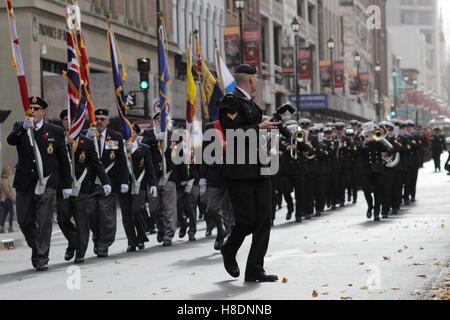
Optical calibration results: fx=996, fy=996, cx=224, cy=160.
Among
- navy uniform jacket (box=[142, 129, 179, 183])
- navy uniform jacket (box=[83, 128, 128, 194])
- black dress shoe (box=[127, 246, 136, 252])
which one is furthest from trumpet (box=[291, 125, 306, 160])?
navy uniform jacket (box=[83, 128, 128, 194])

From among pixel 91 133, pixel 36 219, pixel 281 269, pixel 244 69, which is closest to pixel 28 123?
pixel 36 219

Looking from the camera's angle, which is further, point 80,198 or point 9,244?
point 9,244

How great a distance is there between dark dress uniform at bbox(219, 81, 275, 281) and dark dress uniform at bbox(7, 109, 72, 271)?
325 cm

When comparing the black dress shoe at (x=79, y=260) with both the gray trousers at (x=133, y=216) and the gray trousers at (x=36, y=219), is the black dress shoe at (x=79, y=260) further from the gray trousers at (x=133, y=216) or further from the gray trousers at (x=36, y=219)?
the gray trousers at (x=133, y=216)

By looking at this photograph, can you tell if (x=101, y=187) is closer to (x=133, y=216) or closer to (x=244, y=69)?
(x=133, y=216)

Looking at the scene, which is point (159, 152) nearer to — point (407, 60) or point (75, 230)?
point (75, 230)

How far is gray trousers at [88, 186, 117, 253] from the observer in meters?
13.9

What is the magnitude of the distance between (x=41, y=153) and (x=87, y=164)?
141 cm

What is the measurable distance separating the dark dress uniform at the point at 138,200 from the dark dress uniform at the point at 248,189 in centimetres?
509

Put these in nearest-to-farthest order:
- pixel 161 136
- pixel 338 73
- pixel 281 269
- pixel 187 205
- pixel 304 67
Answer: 1. pixel 281 269
2. pixel 161 136
3. pixel 187 205
4. pixel 304 67
5. pixel 338 73

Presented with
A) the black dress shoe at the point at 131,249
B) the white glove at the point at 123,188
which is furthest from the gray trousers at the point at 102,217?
the black dress shoe at the point at 131,249

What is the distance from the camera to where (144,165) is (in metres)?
15.8
